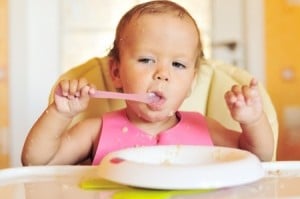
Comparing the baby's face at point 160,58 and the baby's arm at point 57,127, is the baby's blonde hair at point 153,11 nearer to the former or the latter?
the baby's face at point 160,58

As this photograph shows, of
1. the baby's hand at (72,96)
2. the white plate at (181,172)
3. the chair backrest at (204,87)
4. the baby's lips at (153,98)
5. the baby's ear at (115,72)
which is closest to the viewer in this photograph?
the white plate at (181,172)

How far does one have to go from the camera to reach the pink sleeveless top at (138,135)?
1067 millimetres

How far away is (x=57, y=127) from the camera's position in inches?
38.0

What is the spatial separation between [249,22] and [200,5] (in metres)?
0.21

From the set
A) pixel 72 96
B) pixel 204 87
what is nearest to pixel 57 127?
pixel 72 96

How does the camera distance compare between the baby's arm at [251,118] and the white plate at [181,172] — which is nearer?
the white plate at [181,172]

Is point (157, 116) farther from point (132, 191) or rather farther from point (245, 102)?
point (132, 191)

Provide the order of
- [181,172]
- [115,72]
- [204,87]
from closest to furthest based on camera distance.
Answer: [181,172] < [115,72] < [204,87]

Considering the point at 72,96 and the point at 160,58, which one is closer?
the point at 72,96

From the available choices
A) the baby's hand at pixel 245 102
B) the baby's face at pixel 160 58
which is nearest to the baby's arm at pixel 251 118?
the baby's hand at pixel 245 102

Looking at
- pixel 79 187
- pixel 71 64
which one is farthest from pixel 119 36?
pixel 71 64

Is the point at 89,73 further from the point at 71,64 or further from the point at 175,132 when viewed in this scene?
the point at 71,64

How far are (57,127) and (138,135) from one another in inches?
7.3

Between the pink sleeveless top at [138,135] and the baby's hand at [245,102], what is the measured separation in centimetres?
17
